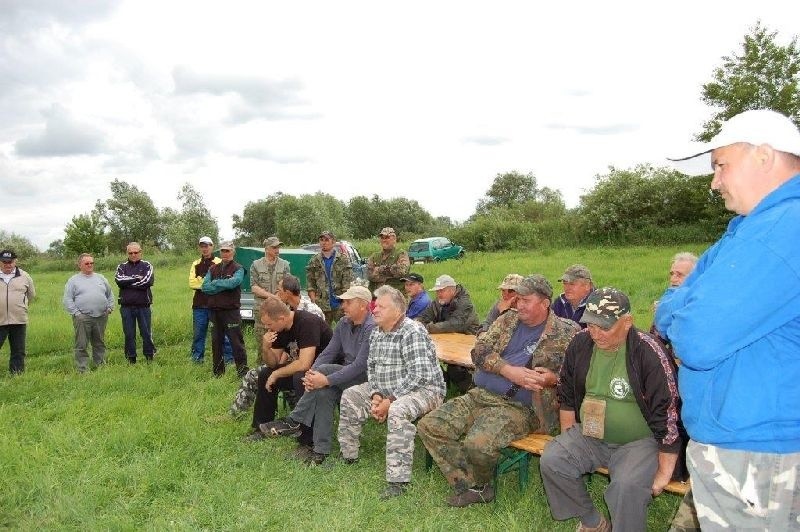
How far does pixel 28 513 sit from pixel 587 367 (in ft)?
13.0

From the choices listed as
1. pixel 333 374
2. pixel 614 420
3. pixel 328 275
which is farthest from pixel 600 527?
pixel 328 275

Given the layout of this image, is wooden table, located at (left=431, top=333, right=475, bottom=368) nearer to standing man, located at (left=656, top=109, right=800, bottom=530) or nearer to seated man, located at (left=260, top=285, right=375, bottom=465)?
seated man, located at (left=260, top=285, right=375, bottom=465)

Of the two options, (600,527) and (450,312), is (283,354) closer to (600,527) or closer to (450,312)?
(450,312)

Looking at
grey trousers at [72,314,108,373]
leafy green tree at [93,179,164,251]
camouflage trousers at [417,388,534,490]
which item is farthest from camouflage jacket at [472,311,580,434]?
leafy green tree at [93,179,164,251]

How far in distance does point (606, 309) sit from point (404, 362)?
1.93 metres

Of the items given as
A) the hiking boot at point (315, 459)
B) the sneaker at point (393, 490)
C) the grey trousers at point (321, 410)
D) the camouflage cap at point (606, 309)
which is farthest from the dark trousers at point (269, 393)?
the camouflage cap at point (606, 309)

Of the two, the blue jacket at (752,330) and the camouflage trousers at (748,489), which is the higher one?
the blue jacket at (752,330)

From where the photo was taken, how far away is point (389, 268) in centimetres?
825

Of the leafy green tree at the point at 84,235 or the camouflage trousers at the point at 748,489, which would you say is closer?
Answer: the camouflage trousers at the point at 748,489

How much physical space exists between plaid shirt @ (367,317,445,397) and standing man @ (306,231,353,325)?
3.55 m

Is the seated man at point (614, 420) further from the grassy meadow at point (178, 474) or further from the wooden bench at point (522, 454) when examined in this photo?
the grassy meadow at point (178, 474)

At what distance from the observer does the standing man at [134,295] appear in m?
8.84

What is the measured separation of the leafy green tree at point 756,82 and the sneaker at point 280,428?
26.5m

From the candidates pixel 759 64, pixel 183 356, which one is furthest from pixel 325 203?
pixel 183 356
